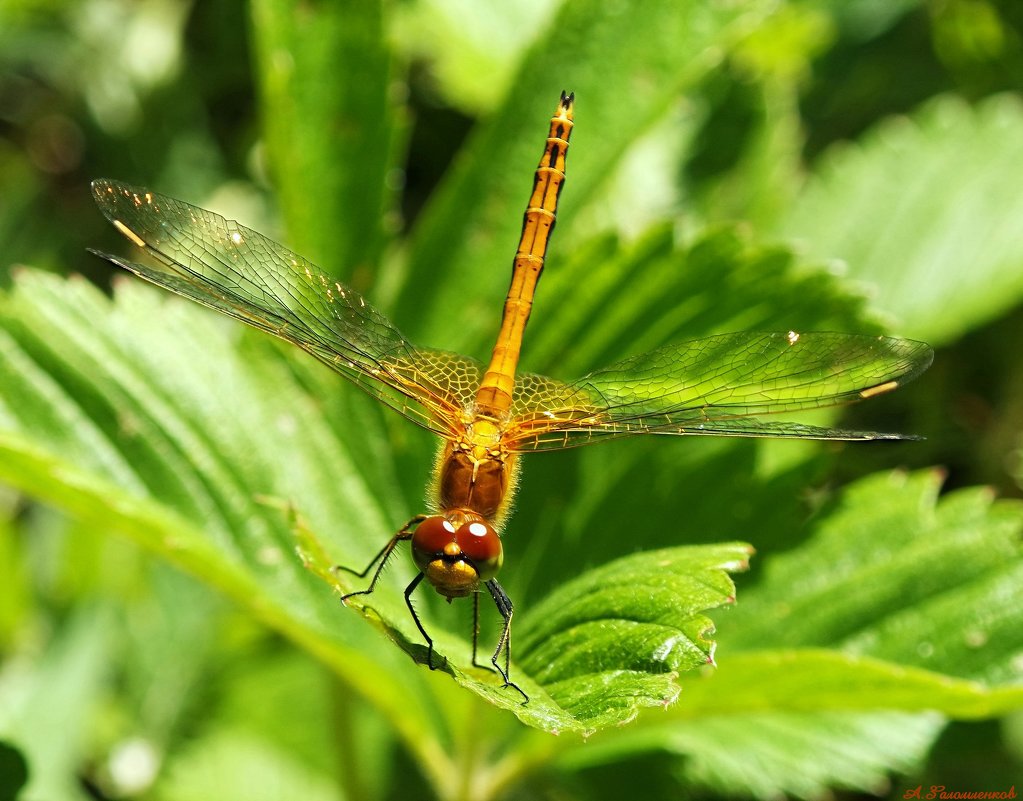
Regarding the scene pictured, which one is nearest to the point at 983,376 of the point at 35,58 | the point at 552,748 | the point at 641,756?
the point at 641,756

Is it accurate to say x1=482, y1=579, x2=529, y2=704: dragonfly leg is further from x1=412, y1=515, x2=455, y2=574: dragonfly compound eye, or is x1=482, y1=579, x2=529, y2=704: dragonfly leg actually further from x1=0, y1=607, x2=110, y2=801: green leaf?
x1=0, y1=607, x2=110, y2=801: green leaf

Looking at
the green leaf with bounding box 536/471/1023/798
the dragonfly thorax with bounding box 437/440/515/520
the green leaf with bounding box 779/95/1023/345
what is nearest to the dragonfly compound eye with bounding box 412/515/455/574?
the dragonfly thorax with bounding box 437/440/515/520

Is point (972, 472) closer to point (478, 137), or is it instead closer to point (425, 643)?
point (478, 137)

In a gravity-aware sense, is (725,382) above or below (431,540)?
above

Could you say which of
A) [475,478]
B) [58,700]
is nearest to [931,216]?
[475,478]

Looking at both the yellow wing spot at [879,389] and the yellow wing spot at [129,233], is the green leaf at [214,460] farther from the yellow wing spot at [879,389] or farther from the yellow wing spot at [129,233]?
the yellow wing spot at [879,389]

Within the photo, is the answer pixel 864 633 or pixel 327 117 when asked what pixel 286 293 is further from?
pixel 864 633
